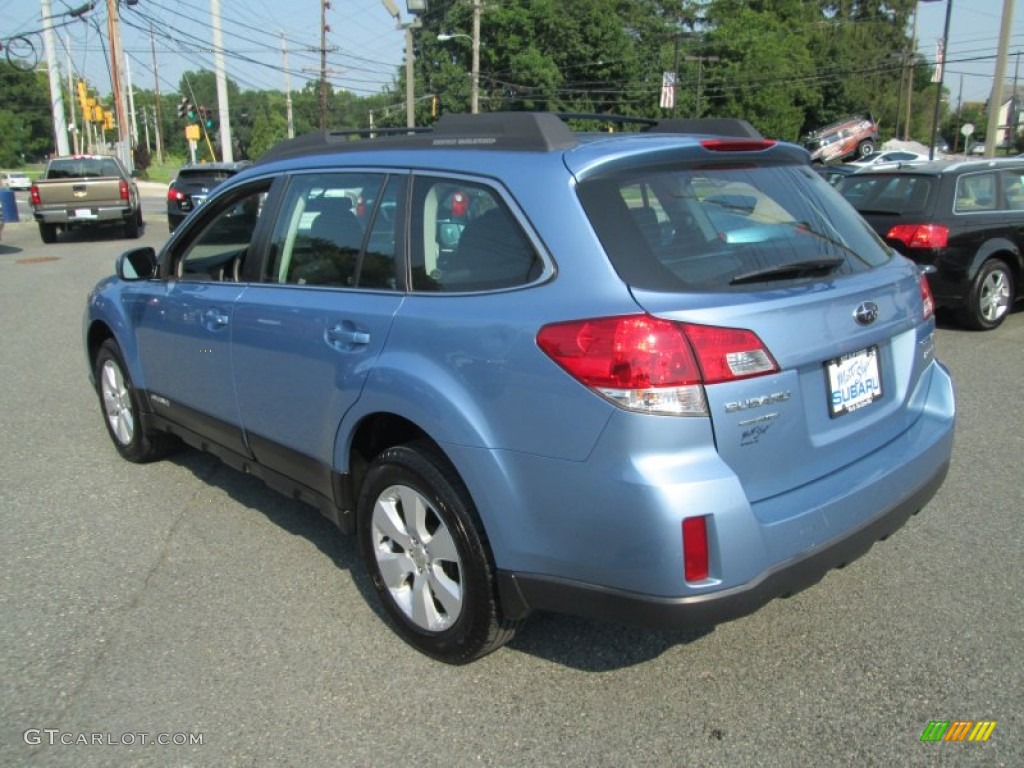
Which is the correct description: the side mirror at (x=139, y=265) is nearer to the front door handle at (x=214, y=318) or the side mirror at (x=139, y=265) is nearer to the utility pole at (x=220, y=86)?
the front door handle at (x=214, y=318)

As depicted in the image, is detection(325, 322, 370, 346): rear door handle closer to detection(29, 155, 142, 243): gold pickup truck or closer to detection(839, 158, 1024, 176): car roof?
detection(839, 158, 1024, 176): car roof

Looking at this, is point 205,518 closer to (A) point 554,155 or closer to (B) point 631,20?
(A) point 554,155

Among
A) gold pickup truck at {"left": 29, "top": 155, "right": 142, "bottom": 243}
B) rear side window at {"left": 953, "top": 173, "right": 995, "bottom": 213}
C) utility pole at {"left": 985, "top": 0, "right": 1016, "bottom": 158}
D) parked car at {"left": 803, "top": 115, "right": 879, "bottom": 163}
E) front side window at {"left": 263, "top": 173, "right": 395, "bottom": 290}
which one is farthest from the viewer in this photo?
parked car at {"left": 803, "top": 115, "right": 879, "bottom": 163}

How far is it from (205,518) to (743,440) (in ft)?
9.80

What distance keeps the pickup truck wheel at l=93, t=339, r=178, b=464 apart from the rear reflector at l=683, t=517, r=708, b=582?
141 inches

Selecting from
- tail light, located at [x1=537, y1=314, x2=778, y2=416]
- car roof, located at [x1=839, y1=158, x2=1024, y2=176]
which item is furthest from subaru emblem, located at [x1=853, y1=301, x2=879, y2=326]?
car roof, located at [x1=839, y1=158, x2=1024, y2=176]

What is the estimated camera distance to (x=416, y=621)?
3043 mm

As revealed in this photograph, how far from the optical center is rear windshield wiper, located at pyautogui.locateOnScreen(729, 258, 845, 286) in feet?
8.46

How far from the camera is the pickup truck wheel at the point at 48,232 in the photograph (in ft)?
61.1

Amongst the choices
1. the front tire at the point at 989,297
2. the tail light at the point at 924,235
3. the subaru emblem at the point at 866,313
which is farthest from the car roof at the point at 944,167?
the subaru emblem at the point at 866,313

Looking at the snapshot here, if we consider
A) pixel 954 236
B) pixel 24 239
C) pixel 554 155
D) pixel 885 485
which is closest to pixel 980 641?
pixel 885 485

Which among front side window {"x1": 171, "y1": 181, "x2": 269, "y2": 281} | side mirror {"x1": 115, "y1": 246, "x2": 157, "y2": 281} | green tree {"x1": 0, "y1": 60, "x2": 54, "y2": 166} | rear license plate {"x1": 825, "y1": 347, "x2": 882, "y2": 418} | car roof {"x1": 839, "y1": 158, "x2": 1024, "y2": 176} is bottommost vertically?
rear license plate {"x1": 825, "y1": 347, "x2": 882, "y2": 418}

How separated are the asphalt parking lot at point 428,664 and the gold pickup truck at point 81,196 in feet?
51.6

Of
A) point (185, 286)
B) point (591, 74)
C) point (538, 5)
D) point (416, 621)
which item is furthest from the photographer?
point (591, 74)
